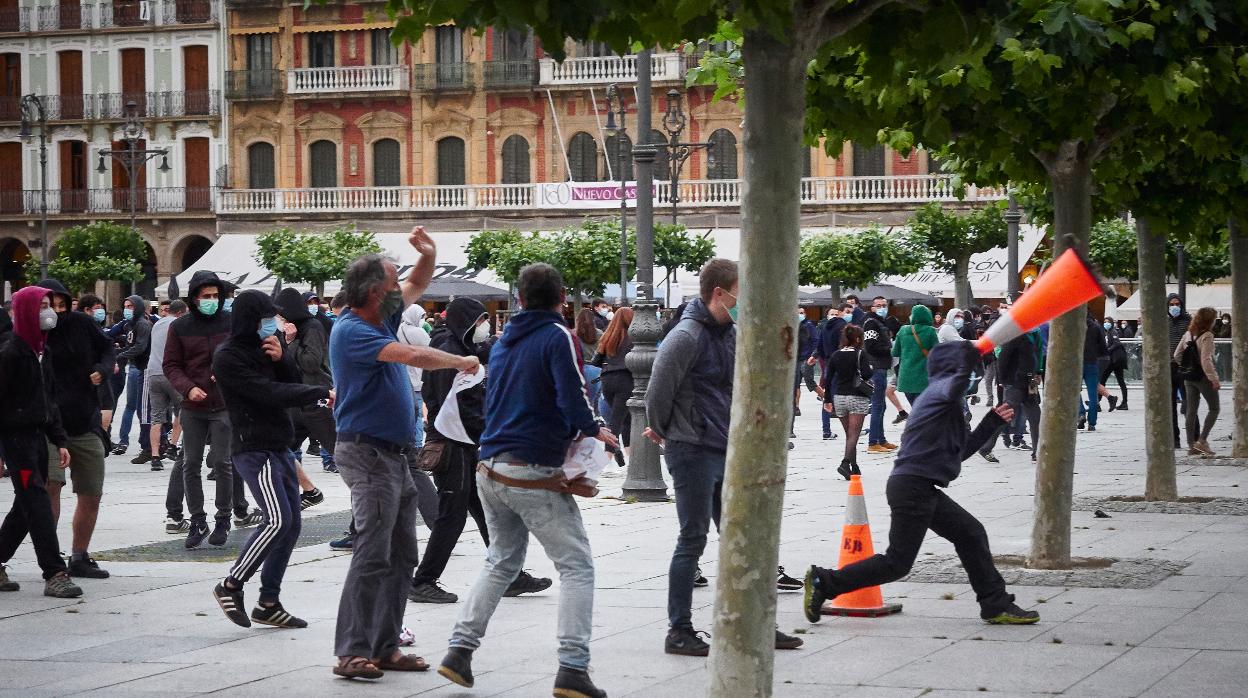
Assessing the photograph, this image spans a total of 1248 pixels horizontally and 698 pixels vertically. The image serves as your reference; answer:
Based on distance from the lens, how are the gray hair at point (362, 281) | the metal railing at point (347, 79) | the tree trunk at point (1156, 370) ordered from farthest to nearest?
the metal railing at point (347, 79) → the tree trunk at point (1156, 370) → the gray hair at point (362, 281)

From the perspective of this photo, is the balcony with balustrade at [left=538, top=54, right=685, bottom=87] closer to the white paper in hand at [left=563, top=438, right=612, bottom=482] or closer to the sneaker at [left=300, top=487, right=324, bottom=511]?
the sneaker at [left=300, top=487, right=324, bottom=511]

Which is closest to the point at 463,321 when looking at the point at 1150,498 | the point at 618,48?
the point at 618,48

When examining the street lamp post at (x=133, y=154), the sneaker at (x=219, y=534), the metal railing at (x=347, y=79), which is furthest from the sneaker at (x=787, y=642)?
the metal railing at (x=347, y=79)

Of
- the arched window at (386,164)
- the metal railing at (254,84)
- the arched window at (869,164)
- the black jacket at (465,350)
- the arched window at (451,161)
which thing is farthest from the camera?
the metal railing at (254,84)

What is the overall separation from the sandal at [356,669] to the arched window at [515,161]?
142 ft

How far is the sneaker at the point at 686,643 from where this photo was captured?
7.54 m

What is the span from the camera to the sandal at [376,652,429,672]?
24.0 feet

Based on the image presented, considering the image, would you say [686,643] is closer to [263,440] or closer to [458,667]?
[458,667]

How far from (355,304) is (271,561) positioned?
5.29ft

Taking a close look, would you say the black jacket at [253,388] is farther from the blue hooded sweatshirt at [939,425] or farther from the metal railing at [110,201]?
the metal railing at [110,201]

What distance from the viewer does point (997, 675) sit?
705 cm

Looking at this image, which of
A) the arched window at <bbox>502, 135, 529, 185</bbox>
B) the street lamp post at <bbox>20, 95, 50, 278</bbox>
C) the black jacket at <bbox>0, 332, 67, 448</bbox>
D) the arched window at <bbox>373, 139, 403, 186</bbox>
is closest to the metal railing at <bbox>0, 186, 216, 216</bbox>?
the street lamp post at <bbox>20, 95, 50, 278</bbox>

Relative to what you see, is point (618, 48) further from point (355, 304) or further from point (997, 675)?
point (997, 675)

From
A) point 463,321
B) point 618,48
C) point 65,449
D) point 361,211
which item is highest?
point 361,211
